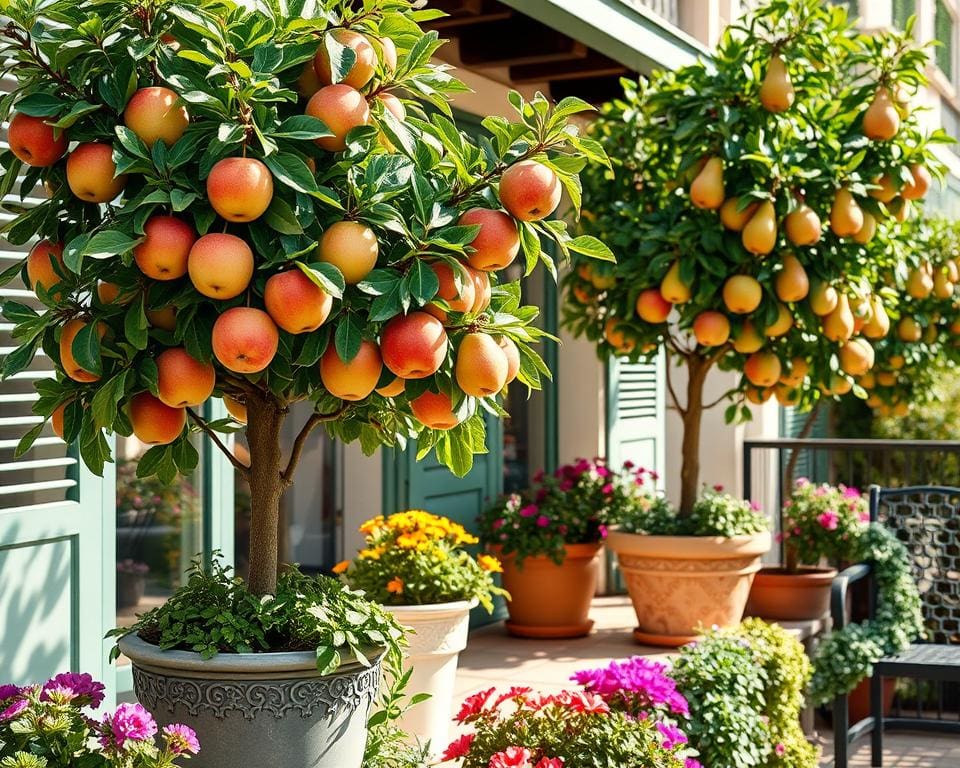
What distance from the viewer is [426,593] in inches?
171

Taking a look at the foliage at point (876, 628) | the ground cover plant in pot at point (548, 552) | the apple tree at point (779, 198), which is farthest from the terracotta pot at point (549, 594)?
the foliage at point (876, 628)

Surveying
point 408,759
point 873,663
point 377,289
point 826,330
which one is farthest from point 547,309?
point 377,289

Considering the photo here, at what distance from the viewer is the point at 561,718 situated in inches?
131

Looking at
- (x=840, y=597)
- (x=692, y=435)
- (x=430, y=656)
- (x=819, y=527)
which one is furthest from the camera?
(x=819, y=527)

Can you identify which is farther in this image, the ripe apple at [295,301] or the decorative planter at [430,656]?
the decorative planter at [430,656]

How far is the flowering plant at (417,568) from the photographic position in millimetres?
4352

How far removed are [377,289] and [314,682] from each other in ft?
2.63

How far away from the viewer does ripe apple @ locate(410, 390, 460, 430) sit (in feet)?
7.54

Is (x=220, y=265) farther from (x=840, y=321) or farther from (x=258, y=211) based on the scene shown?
(x=840, y=321)

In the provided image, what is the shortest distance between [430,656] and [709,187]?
2498 millimetres

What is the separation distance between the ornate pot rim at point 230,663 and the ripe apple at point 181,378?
1.65ft

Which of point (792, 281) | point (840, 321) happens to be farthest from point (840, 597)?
point (792, 281)

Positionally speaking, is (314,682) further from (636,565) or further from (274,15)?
(636,565)

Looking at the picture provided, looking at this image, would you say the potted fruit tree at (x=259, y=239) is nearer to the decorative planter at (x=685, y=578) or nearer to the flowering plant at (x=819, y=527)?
the decorative planter at (x=685, y=578)
